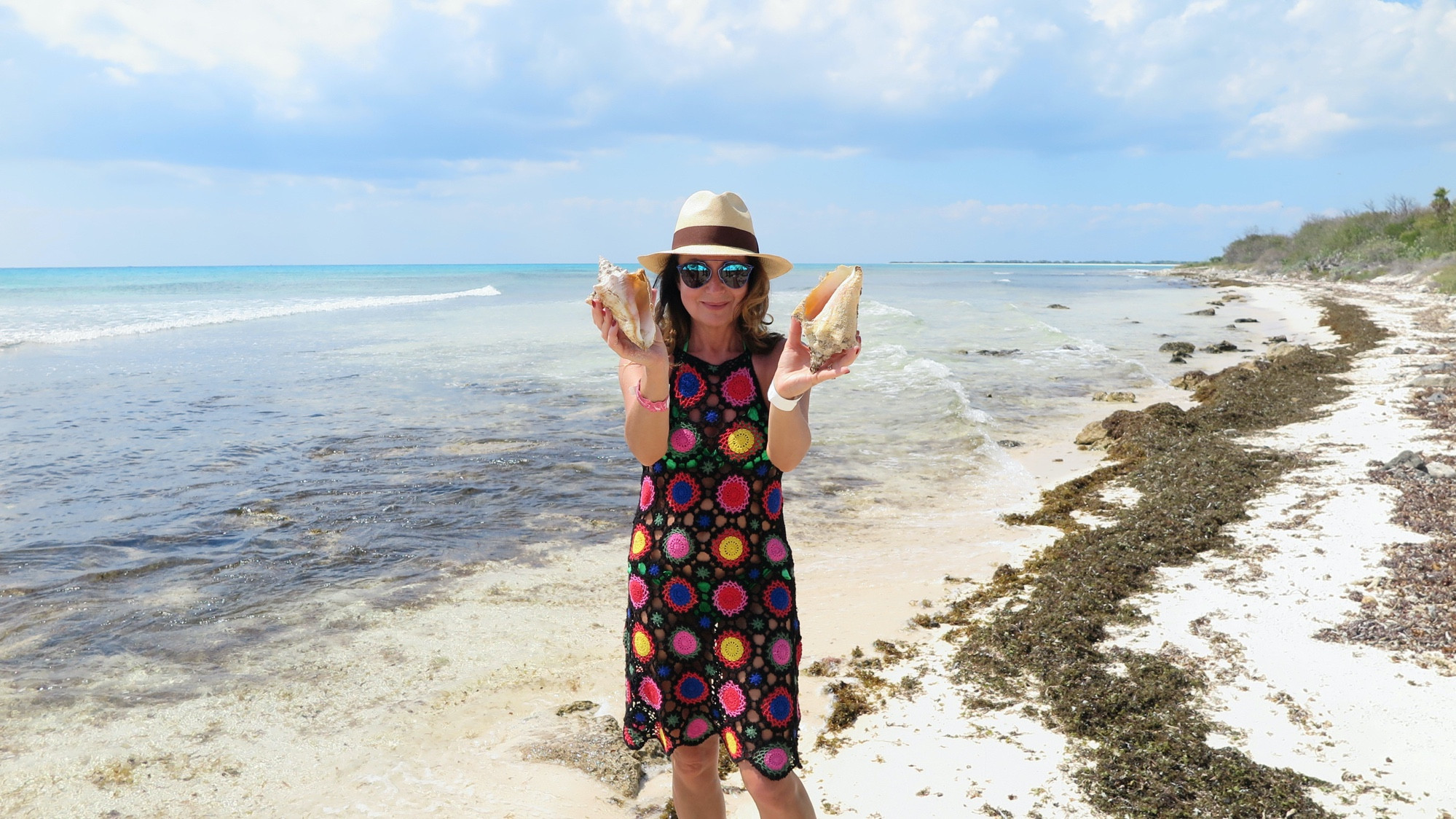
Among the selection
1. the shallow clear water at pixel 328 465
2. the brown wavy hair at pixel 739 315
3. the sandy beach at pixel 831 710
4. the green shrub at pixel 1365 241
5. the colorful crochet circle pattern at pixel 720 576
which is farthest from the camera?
the green shrub at pixel 1365 241

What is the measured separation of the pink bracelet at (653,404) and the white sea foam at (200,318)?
2636 cm

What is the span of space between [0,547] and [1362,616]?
29.1 ft

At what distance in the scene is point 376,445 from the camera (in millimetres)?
10086

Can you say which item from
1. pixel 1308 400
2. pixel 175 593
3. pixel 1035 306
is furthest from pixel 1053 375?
pixel 1035 306

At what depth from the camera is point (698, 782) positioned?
2535 mm

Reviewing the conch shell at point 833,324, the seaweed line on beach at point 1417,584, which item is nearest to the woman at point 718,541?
the conch shell at point 833,324

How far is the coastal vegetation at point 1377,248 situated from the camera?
38013mm

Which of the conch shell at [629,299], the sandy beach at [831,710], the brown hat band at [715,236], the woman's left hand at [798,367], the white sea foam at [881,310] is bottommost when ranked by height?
the sandy beach at [831,710]

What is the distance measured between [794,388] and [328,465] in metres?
8.24

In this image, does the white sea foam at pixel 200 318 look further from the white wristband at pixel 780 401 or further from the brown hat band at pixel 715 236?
the white wristband at pixel 780 401

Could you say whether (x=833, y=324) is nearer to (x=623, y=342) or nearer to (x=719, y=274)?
(x=719, y=274)

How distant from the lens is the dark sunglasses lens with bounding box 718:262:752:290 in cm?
240

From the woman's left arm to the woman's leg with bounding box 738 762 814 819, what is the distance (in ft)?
2.79

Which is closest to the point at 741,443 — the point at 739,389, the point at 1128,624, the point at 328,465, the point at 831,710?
the point at 739,389
